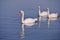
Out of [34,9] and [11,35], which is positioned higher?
[34,9]

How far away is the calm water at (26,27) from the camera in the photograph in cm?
423

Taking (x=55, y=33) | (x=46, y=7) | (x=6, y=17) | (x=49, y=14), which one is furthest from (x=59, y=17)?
(x=55, y=33)

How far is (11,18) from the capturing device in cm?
557

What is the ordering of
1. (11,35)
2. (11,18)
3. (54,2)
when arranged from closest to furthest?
(11,35), (54,2), (11,18)

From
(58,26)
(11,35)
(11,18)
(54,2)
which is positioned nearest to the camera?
(11,35)

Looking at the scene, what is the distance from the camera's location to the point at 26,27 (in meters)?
4.82

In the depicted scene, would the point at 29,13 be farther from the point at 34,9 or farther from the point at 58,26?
the point at 58,26

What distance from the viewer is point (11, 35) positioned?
425cm

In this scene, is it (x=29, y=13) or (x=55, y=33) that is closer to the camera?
(x=55, y=33)

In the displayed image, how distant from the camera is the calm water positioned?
4.23 metres

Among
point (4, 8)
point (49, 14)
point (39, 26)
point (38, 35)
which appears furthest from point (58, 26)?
point (4, 8)

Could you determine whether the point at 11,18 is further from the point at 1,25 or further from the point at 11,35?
the point at 11,35

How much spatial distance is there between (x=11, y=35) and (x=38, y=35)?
1.17 feet

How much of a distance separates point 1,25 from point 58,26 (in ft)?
2.94
